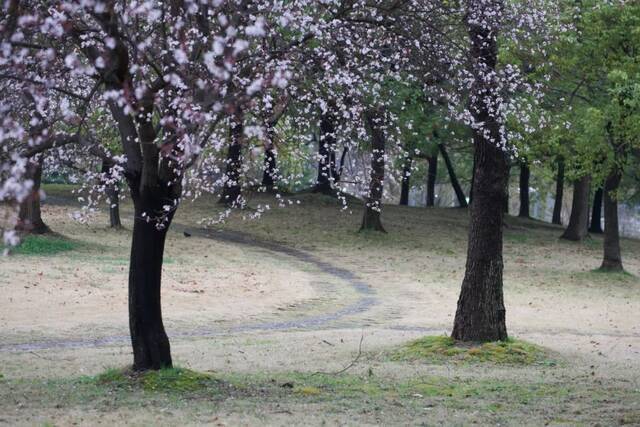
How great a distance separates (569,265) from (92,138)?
2414 cm

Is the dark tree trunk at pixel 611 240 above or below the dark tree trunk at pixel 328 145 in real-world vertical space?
below

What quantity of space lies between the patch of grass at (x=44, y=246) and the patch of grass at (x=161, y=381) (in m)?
14.1

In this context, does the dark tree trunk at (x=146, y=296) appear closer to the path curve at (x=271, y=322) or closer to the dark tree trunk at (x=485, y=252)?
the path curve at (x=271, y=322)

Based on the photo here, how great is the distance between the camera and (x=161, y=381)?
9.85 metres

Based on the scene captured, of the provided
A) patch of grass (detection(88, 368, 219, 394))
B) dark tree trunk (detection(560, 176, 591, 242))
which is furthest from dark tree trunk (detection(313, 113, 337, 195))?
dark tree trunk (detection(560, 176, 591, 242))

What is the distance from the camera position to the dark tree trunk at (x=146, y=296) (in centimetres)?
1004

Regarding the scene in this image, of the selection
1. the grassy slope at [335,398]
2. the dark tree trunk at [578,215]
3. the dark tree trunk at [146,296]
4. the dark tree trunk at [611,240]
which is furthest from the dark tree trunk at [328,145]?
the dark tree trunk at [578,215]

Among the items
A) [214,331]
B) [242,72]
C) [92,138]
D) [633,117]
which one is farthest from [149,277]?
[633,117]

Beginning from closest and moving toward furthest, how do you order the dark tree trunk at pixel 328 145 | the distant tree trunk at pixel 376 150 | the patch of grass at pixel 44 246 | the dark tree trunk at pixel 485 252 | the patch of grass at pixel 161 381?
1. the patch of grass at pixel 161 381
2. the dark tree trunk at pixel 328 145
3. the distant tree trunk at pixel 376 150
4. the dark tree trunk at pixel 485 252
5. the patch of grass at pixel 44 246

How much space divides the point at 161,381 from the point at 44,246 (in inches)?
621

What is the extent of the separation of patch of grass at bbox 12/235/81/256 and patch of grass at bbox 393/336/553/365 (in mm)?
13376

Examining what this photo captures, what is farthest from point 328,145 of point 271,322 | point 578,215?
point 578,215

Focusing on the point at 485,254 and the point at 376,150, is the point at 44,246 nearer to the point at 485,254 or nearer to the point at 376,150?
the point at 376,150

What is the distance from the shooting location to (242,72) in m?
9.08
